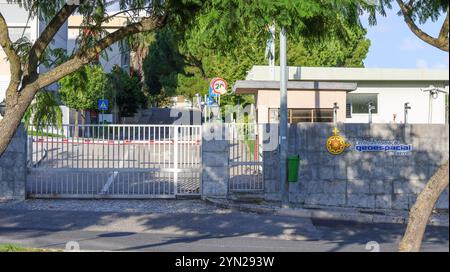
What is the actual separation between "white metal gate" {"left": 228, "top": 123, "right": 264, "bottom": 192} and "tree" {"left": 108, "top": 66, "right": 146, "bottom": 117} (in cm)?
4036

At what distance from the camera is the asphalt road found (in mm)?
9977

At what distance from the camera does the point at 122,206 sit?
14508 mm

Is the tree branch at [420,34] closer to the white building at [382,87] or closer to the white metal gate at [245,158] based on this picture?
the white metal gate at [245,158]

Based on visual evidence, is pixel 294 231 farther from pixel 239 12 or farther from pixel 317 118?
pixel 317 118

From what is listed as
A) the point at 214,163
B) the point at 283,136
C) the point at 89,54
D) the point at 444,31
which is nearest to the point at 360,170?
the point at 283,136

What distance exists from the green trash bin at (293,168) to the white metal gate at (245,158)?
880 mm

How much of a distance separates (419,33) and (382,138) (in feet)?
27.3

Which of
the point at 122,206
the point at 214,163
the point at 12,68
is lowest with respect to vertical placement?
the point at 122,206

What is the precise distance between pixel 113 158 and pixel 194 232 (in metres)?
4.20

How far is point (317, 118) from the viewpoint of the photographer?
2180 centimetres

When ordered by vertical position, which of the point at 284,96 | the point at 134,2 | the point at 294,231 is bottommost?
the point at 294,231

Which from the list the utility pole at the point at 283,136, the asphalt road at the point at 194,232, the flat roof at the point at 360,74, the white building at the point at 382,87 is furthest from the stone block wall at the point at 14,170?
the flat roof at the point at 360,74

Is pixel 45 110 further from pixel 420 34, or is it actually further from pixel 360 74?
pixel 360 74

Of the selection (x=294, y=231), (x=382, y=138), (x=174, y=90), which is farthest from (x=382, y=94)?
(x=174, y=90)
